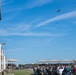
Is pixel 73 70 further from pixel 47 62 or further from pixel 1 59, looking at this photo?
pixel 47 62

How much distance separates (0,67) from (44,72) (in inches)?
434

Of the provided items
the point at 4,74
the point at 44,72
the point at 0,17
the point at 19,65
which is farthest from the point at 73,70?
the point at 19,65

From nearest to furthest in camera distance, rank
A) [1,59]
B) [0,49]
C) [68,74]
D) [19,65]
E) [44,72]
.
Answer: [68,74] < [44,72] < [0,49] < [1,59] < [19,65]

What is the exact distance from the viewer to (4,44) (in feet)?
150

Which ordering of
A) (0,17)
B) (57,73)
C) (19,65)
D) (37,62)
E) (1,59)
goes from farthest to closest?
(19,65) < (37,62) < (1,59) < (57,73) < (0,17)

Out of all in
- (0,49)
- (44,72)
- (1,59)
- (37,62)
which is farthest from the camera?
(37,62)

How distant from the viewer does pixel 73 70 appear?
32312 mm

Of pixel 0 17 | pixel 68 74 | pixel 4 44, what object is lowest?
pixel 68 74

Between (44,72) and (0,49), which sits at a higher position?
(0,49)

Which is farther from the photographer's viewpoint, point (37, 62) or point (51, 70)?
point (37, 62)

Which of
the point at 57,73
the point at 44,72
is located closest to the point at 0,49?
the point at 44,72

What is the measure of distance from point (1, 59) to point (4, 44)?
90.7 inches

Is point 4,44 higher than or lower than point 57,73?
higher

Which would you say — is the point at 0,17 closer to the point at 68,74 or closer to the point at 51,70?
the point at 68,74
